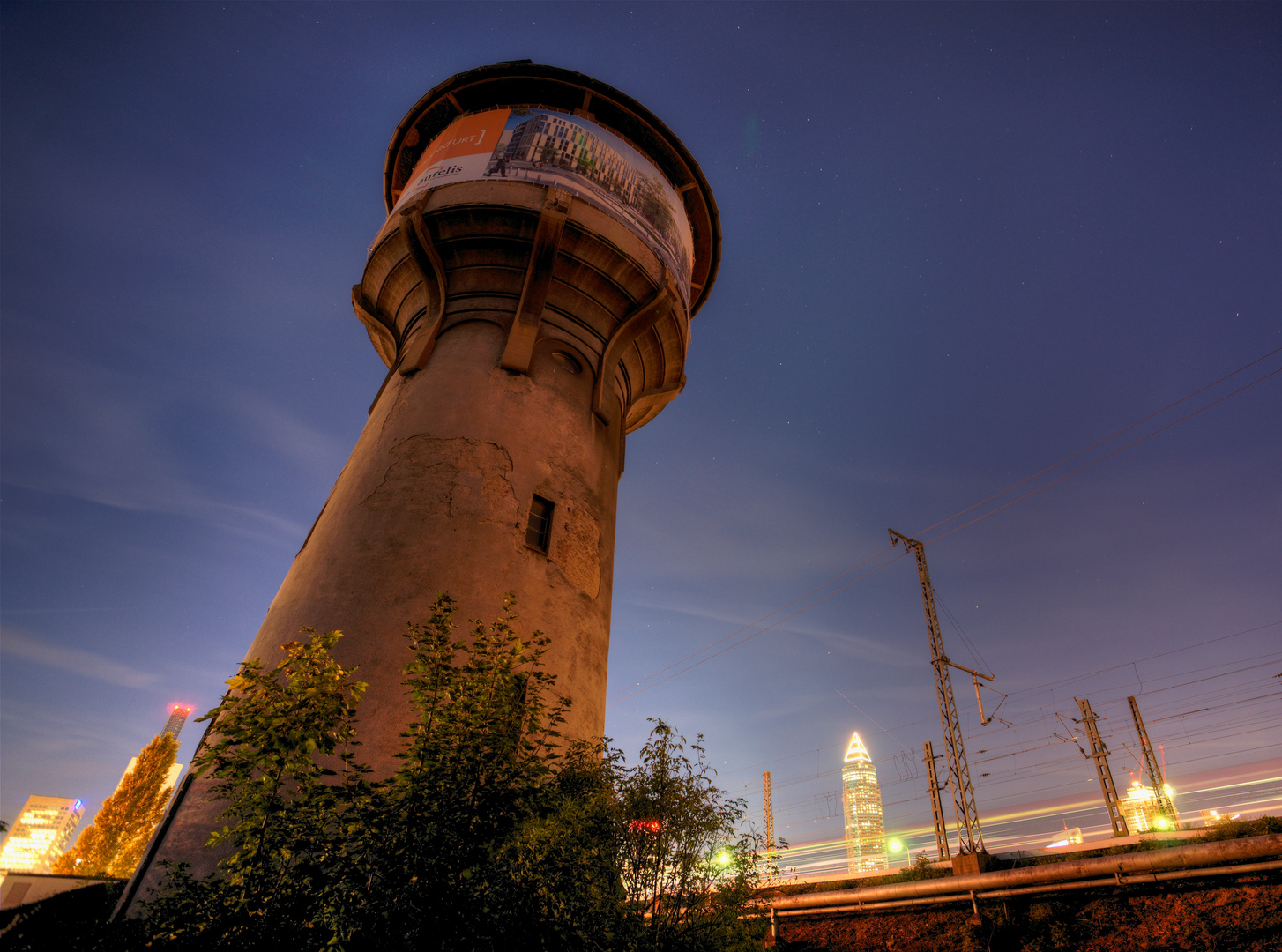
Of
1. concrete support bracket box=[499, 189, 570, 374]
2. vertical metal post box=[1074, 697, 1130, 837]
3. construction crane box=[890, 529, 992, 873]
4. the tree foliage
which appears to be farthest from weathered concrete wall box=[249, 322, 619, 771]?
vertical metal post box=[1074, 697, 1130, 837]

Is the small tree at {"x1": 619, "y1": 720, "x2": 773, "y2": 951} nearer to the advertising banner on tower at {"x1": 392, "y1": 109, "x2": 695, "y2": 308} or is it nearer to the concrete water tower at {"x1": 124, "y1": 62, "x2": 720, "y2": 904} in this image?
the concrete water tower at {"x1": 124, "y1": 62, "x2": 720, "y2": 904}

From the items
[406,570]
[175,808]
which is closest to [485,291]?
[406,570]

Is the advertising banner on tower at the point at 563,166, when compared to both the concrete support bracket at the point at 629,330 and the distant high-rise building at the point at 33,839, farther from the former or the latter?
the distant high-rise building at the point at 33,839

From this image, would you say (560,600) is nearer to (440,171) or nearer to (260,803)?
(260,803)

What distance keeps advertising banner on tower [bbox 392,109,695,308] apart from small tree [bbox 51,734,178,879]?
44415mm

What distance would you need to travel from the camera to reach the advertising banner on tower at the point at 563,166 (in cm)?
1414

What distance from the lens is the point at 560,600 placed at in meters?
11.3

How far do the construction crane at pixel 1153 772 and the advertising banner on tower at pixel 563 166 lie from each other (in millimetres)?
32331

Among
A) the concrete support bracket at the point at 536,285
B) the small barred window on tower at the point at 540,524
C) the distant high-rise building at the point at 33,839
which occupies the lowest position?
the distant high-rise building at the point at 33,839

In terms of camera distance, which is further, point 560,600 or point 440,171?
point 440,171

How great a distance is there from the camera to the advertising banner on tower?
14141mm

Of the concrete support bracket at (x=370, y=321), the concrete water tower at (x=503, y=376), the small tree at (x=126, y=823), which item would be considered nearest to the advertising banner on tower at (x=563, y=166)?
the concrete water tower at (x=503, y=376)

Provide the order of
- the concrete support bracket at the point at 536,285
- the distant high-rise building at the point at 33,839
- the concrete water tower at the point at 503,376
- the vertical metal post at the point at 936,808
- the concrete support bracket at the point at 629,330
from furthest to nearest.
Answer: the distant high-rise building at the point at 33,839
the vertical metal post at the point at 936,808
the concrete support bracket at the point at 629,330
the concrete support bracket at the point at 536,285
the concrete water tower at the point at 503,376

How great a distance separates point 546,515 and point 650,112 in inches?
472
